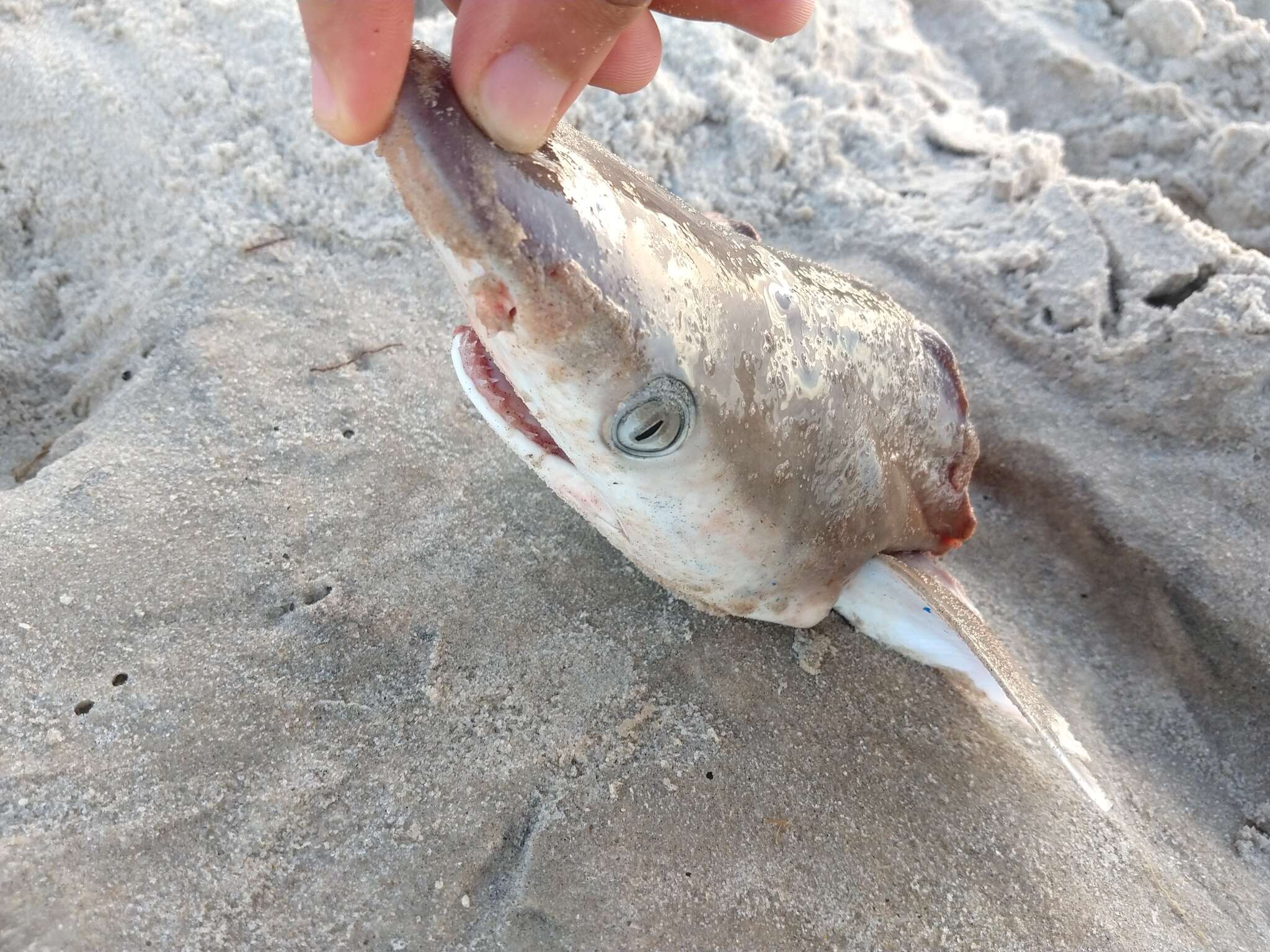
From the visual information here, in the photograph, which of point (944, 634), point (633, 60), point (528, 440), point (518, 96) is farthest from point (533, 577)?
point (633, 60)

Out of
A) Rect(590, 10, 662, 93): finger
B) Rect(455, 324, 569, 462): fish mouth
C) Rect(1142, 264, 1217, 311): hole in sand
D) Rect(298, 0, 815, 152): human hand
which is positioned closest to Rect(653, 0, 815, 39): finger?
Rect(590, 10, 662, 93): finger

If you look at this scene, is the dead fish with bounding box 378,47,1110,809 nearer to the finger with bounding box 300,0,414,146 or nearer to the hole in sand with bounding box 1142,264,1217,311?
the finger with bounding box 300,0,414,146

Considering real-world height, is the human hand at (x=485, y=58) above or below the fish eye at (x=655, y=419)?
above

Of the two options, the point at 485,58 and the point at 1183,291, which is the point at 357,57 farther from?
the point at 1183,291

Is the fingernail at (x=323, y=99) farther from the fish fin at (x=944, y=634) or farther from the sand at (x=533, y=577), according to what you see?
the fish fin at (x=944, y=634)

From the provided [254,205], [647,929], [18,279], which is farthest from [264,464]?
[647,929]

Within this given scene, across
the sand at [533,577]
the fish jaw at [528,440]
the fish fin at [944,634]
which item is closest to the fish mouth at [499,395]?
the fish jaw at [528,440]
